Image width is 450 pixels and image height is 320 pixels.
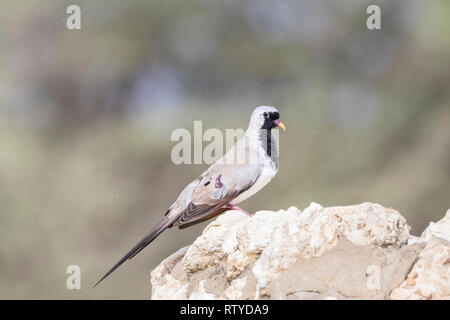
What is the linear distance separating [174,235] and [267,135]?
5.65 meters

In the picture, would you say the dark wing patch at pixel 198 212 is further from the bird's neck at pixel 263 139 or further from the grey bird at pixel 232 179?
the bird's neck at pixel 263 139

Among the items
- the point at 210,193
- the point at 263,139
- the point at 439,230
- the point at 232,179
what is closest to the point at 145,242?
the point at 210,193

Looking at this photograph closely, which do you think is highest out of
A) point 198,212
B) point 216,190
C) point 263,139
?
point 263,139

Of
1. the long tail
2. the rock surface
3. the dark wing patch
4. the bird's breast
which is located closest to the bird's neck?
the bird's breast

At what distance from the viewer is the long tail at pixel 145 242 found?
13.5 ft

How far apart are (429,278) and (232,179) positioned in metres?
1.78

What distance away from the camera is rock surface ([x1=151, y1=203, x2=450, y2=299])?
3.15 meters

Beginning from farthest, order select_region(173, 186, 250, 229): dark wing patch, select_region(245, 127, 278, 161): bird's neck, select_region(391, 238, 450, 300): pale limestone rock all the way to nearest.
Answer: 1. select_region(245, 127, 278, 161): bird's neck
2. select_region(173, 186, 250, 229): dark wing patch
3. select_region(391, 238, 450, 300): pale limestone rock

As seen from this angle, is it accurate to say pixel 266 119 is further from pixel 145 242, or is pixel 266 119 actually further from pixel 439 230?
pixel 439 230

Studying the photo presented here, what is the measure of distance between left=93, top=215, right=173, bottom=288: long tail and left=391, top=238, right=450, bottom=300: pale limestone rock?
1.59 meters

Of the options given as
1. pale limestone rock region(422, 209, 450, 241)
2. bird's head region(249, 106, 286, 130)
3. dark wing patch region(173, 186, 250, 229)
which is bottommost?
dark wing patch region(173, 186, 250, 229)

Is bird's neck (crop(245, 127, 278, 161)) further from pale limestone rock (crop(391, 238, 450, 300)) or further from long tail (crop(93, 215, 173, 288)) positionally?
pale limestone rock (crop(391, 238, 450, 300))

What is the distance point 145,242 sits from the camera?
420 centimetres

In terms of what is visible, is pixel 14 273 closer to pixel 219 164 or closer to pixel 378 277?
pixel 219 164
